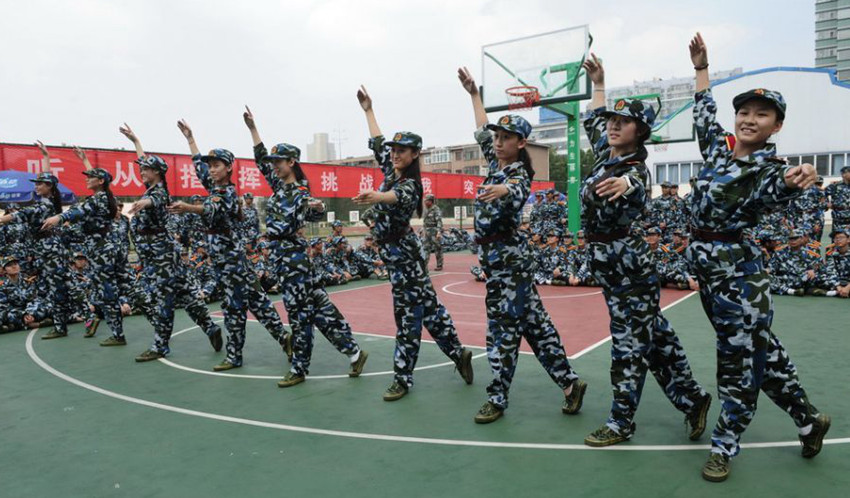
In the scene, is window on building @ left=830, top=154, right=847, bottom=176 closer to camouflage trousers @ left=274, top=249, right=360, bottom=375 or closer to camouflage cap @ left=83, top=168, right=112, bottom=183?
camouflage trousers @ left=274, top=249, right=360, bottom=375

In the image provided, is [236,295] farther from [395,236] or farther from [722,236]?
[722,236]

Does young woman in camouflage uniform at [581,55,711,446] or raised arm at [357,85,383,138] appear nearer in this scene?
young woman in camouflage uniform at [581,55,711,446]

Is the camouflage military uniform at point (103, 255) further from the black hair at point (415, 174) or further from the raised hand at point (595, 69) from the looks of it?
the raised hand at point (595, 69)

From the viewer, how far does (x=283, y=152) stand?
5.16 m

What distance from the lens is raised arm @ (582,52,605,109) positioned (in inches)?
158

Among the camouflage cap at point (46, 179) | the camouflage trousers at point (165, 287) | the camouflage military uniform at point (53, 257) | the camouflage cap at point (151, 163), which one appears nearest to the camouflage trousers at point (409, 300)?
the camouflage trousers at point (165, 287)

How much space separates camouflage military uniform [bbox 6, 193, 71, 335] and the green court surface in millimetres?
1764

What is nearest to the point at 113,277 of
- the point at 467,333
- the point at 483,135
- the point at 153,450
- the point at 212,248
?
the point at 212,248

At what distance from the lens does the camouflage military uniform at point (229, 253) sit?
575 centimetres

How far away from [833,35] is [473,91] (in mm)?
111897

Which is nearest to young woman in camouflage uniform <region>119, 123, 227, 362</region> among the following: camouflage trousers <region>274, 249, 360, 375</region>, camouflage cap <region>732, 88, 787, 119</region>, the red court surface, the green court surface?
the green court surface

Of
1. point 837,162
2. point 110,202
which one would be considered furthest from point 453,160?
point 110,202

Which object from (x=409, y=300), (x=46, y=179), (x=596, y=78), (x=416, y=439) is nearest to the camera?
(x=416, y=439)

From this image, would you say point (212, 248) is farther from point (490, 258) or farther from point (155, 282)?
point (490, 258)
